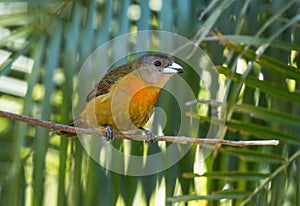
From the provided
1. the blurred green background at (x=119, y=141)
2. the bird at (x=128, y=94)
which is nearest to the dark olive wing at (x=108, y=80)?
the bird at (x=128, y=94)

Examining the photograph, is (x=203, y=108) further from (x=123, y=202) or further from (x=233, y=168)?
(x=123, y=202)

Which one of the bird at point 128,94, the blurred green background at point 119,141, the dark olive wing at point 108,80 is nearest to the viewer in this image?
the blurred green background at point 119,141

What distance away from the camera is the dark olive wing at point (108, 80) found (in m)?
2.05

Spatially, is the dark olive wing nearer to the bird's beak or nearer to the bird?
the bird

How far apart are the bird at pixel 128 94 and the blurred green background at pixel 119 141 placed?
6cm

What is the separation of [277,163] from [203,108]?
0.29 m

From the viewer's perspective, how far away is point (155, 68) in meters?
1.96

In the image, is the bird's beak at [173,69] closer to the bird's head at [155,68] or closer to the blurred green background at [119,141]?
the bird's head at [155,68]

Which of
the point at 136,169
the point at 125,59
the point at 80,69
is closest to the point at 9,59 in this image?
the point at 80,69

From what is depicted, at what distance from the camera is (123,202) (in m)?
1.88

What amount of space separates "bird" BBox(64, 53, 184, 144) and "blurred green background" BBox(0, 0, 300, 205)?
0.20 ft

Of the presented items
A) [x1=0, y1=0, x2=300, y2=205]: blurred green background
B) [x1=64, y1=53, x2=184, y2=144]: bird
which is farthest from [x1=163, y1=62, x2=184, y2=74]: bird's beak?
[x1=0, y1=0, x2=300, y2=205]: blurred green background

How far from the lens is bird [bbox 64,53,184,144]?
1.93 meters

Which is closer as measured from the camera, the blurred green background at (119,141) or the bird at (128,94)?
the blurred green background at (119,141)
